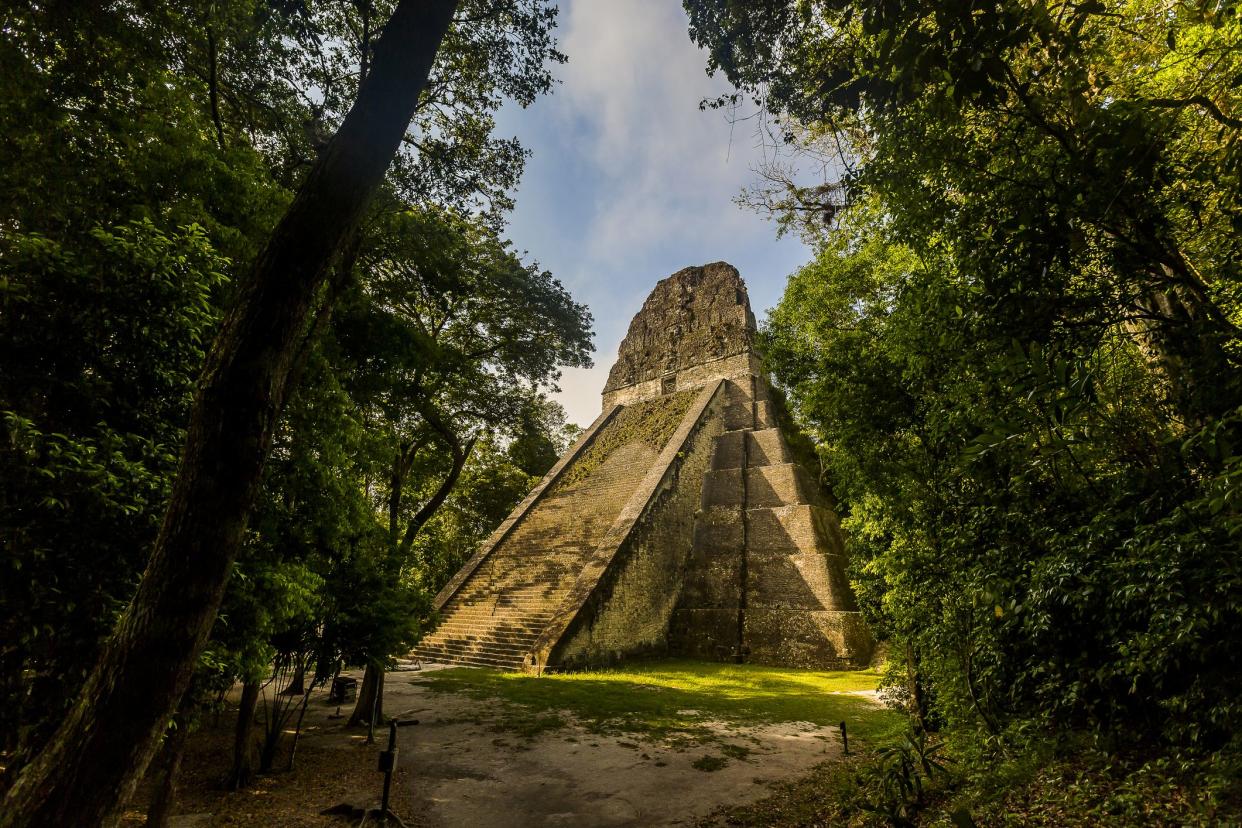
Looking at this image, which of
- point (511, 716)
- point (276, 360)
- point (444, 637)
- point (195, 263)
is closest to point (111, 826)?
point (276, 360)

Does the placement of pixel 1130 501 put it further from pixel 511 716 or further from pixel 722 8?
pixel 511 716

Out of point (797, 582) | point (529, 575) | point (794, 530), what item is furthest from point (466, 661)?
point (794, 530)

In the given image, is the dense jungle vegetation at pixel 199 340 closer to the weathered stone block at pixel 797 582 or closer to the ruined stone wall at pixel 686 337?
the weathered stone block at pixel 797 582

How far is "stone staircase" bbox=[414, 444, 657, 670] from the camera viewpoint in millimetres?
12750

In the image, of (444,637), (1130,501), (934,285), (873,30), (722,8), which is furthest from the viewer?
(444,637)

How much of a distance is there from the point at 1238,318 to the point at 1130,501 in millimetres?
1741

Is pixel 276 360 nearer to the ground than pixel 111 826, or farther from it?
farther from it

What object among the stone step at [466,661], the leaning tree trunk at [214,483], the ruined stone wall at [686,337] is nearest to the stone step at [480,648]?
the stone step at [466,661]

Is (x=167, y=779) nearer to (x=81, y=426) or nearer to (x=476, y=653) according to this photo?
(x=81, y=426)

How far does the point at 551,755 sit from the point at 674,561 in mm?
9427

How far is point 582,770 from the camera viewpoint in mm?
5609

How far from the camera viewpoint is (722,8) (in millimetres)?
5402

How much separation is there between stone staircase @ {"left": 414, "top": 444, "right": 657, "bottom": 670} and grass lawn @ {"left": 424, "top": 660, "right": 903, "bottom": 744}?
1.07 meters

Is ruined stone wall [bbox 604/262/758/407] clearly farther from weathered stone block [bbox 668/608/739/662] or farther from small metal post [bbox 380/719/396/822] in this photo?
small metal post [bbox 380/719/396/822]
